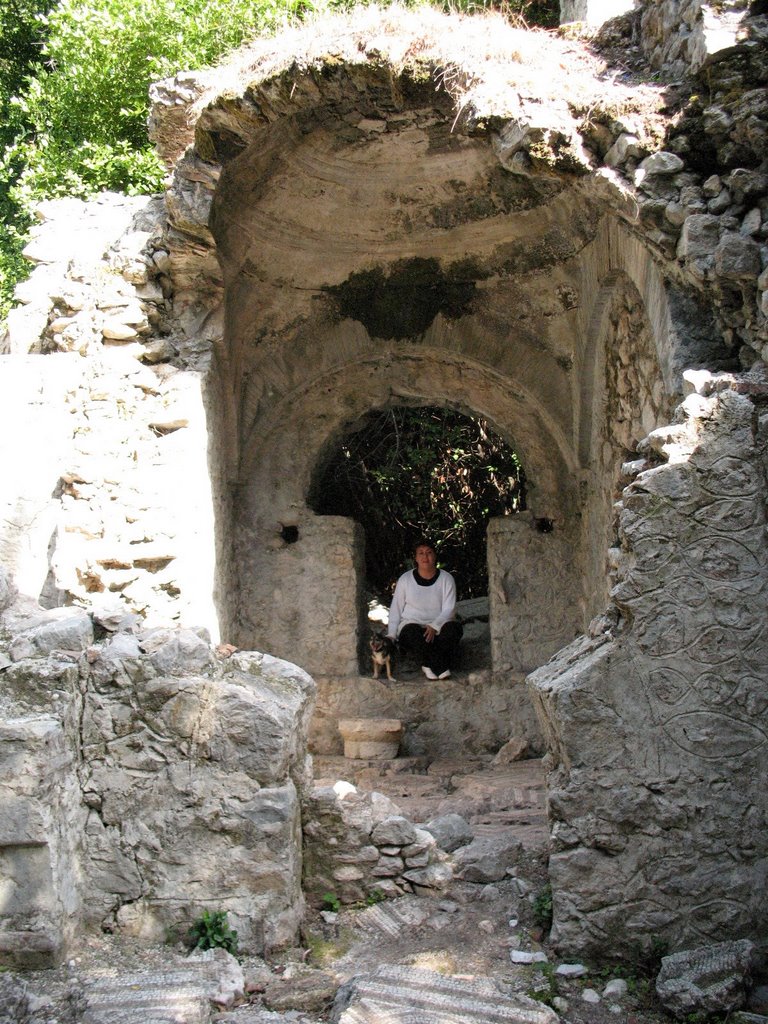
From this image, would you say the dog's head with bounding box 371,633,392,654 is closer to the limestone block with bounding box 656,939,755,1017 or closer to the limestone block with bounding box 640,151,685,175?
Answer: the limestone block with bounding box 640,151,685,175

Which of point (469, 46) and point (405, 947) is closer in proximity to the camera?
point (405, 947)

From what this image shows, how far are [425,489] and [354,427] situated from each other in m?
2.18

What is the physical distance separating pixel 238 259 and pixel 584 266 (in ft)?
7.49

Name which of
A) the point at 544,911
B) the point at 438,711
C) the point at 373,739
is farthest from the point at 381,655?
the point at 544,911

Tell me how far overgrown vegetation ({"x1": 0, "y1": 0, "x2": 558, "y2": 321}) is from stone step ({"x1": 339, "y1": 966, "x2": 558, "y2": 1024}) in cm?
842

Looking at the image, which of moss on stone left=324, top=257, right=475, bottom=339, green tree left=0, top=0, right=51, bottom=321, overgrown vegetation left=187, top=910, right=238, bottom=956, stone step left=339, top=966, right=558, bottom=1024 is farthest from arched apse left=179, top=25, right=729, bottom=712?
green tree left=0, top=0, right=51, bottom=321

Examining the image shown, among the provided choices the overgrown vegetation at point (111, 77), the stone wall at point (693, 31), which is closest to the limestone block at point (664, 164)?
the stone wall at point (693, 31)

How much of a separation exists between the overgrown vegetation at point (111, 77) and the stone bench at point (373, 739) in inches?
234

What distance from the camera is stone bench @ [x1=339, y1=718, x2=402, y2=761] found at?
23.8 ft

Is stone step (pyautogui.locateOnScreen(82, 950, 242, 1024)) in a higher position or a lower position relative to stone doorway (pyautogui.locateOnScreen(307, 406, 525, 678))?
lower

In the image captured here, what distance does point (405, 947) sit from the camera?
174 inches

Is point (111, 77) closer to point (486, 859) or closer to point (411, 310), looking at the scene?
point (411, 310)

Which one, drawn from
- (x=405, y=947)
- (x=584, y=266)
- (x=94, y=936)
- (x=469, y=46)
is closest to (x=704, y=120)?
(x=469, y=46)

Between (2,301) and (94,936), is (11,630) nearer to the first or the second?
(94,936)
